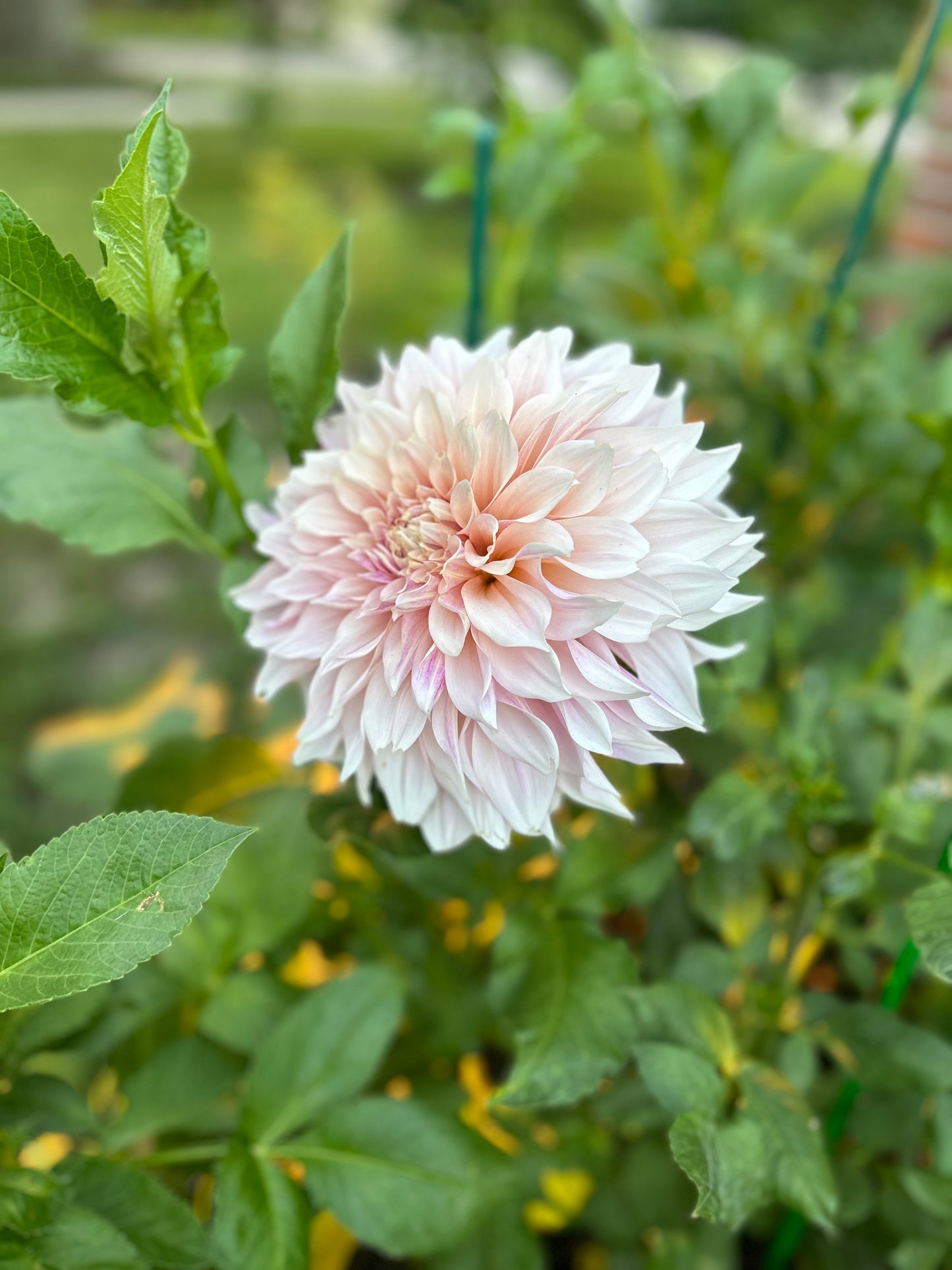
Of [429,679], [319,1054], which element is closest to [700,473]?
[429,679]

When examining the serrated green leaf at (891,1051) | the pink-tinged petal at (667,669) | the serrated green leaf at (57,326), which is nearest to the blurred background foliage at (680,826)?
the serrated green leaf at (891,1051)

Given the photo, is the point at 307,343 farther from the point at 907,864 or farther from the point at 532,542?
the point at 907,864

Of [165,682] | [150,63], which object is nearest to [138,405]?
[165,682]

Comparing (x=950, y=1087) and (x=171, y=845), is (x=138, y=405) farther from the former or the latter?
(x=950, y=1087)

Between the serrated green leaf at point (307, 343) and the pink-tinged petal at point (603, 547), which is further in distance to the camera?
the serrated green leaf at point (307, 343)

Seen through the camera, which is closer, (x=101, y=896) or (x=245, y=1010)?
(x=101, y=896)

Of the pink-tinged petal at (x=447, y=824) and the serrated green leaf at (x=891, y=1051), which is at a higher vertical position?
the pink-tinged petal at (x=447, y=824)

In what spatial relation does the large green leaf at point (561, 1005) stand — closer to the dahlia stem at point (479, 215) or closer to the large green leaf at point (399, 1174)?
the large green leaf at point (399, 1174)

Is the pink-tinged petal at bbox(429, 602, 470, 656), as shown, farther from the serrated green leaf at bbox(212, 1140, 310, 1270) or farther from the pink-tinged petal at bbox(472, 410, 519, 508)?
the serrated green leaf at bbox(212, 1140, 310, 1270)
